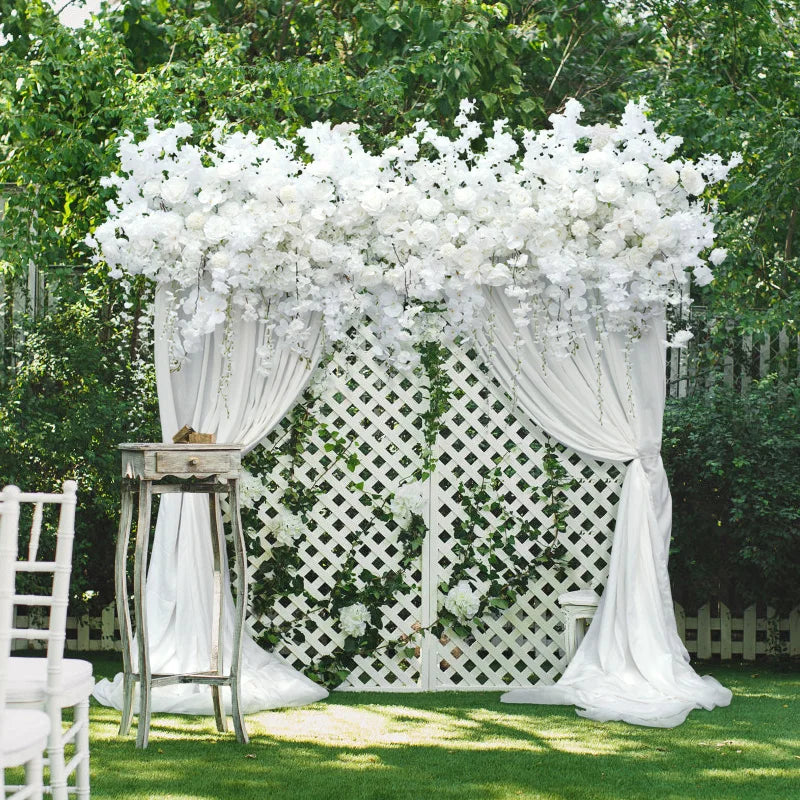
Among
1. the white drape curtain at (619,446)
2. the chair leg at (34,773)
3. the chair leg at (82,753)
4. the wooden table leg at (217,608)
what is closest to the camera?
the chair leg at (34,773)

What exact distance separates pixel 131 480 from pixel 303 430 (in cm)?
105

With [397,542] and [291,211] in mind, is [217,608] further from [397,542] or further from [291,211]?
[291,211]

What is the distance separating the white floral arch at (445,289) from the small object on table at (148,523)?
1.67ft

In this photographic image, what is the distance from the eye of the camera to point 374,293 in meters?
4.80

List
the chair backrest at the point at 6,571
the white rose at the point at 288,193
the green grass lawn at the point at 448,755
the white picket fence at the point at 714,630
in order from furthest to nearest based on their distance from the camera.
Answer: the white picket fence at the point at 714,630
the white rose at the point at 288,193
the green grass lawn at the point at 448,755
the chair backrest at the point at 6,571

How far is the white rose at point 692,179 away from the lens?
4.59 m

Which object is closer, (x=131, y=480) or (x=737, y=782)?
(x=737, y=782)

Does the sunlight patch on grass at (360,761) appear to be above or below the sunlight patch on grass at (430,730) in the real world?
below

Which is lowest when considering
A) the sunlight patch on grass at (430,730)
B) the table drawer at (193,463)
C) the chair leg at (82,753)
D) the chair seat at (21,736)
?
the sunlight patch on grass at (430,730)

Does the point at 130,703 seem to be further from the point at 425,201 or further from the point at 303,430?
the point at 425,201

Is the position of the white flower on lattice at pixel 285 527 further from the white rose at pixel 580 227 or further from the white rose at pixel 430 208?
the white rose at pixel 580 227

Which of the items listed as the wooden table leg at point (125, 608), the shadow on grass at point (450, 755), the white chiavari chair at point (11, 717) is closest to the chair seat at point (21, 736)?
the white chiavari chair at point (11, 717)

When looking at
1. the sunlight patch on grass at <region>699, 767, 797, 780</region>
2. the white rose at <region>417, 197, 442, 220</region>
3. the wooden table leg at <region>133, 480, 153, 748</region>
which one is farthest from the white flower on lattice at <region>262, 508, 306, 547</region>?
the sunlight patch on grass at <region>699, 767, 797, 780</region>

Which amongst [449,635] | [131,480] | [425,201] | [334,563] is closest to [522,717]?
[449,635]
